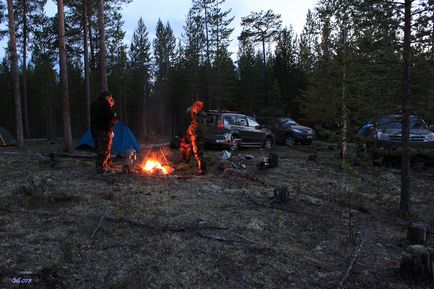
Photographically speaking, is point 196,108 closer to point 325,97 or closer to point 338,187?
point 325,97

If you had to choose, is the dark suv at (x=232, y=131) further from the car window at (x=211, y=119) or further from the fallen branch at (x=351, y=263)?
the fallen branch at (x=351, y=263)

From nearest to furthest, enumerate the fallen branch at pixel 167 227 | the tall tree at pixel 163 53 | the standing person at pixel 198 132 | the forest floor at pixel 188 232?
the forest floor at pixel 188 232
the fallen branch at pixel 167 227
the standing person at pixel 198 132
the tall tree at pixel 163 53

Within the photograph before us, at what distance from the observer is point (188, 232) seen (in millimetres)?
5309

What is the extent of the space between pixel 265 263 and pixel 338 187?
21.0 ft

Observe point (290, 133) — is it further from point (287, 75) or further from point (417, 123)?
point (287, 75)

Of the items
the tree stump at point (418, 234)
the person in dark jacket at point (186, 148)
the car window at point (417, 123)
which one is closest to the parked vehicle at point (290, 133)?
the car window at point (417, 123)

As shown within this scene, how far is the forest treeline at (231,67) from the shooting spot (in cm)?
725

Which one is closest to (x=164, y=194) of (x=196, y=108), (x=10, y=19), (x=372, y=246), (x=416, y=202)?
(x=196, y=108)

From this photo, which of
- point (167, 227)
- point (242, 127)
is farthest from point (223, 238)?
point (242, 127)

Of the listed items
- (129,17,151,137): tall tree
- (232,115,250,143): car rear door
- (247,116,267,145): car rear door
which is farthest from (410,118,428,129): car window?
(129,17,151,137): tall tree

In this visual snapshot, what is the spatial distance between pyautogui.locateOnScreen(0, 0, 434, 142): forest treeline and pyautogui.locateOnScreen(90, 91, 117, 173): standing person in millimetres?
4483

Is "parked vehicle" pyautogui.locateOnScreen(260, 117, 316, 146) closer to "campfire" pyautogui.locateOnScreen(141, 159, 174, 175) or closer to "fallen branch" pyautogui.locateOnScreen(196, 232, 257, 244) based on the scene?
"campfire" pyautogui.locateOnScreen(141, 159, 174, 175)

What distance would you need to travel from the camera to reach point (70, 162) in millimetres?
11008

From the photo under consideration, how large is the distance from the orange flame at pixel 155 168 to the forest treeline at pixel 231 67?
4.28 meters
